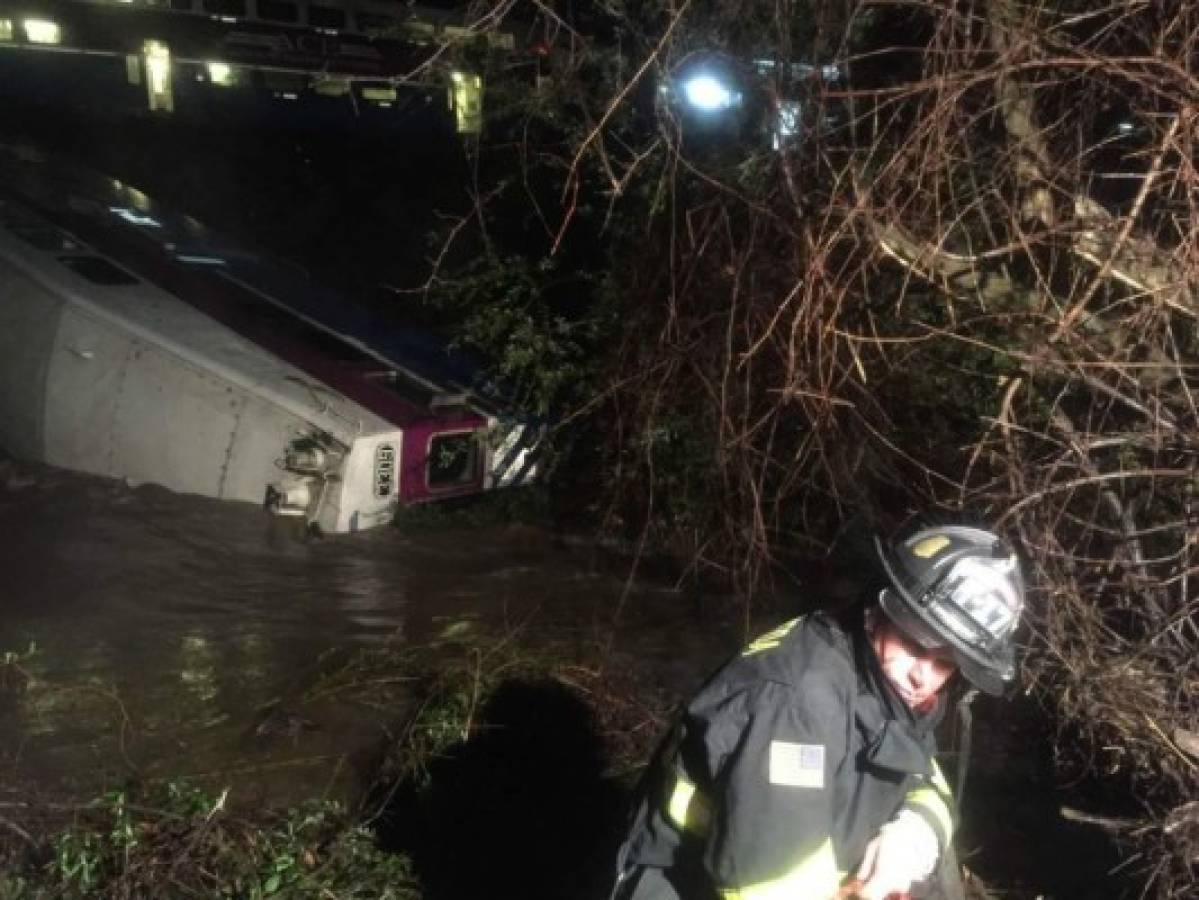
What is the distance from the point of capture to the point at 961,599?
2.08m

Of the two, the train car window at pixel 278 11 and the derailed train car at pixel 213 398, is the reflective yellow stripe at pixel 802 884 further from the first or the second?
the train car window at pixel 278 11

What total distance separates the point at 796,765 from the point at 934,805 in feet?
1.76

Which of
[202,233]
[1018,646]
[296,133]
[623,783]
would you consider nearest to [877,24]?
[1018,646]

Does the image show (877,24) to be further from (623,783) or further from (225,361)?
(225,361)

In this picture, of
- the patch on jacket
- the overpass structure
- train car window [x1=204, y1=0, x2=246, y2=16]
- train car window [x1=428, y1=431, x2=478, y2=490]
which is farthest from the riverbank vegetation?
train car window [x1=204, y1=0, x2=246, y2=16]

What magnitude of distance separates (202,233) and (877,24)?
596cm

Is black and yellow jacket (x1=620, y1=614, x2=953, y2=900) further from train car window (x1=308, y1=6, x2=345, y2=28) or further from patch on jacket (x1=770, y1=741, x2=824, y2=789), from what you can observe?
train car window (x1=308, y1=6, x2=345, y2=28)

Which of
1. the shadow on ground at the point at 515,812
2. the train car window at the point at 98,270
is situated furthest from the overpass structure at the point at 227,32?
the shadow on ground at the point at 515,812

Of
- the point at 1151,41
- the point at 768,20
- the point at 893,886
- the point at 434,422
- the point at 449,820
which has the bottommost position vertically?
the point at 449,820

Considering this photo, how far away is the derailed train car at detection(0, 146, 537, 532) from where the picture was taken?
6488mm

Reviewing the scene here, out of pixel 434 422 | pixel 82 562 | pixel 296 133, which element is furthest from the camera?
pixel 296 133

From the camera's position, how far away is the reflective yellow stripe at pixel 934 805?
7.56ft

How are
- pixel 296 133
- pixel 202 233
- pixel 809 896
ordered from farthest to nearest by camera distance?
1. pixel 296 133
2. pixel 202 233
3. pixel 809 896

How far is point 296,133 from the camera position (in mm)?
17125
